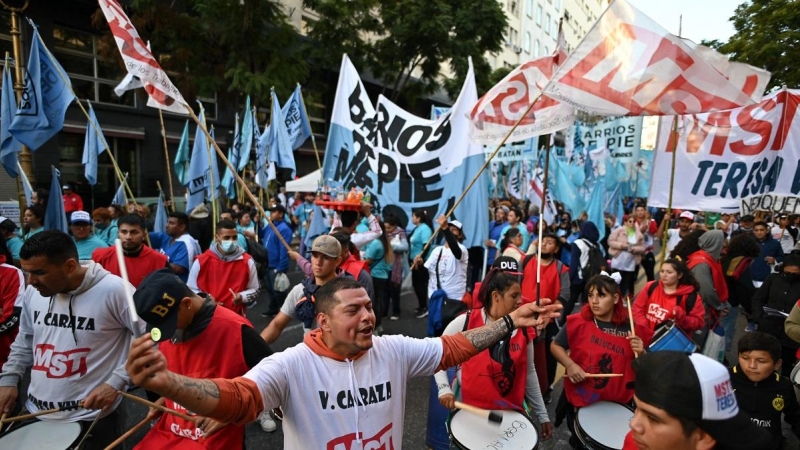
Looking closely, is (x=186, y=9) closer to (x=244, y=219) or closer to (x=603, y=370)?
(x=244, y=219)

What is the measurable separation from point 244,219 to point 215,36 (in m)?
10.1

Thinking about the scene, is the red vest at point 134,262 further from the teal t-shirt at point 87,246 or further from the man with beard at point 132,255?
the teal t-shirt at point 87,246

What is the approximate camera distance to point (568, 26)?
176 ft

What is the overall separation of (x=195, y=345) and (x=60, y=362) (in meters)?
1.04

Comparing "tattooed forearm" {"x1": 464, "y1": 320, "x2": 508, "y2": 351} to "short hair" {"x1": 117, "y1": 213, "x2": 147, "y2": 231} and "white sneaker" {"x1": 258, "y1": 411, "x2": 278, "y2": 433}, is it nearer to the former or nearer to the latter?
"white sneaker" {"x1": 258, "y1": 411, "x2": 278, "y2": 433}

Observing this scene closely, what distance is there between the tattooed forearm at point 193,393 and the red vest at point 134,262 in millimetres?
3271

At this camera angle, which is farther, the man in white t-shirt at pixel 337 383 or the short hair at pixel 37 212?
the short hair at pixel 37 212

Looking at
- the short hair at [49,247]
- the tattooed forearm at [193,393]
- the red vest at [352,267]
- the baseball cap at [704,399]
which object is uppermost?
the short hair at [49,247]

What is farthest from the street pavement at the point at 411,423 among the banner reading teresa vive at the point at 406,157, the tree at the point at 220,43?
the tree at the point at 220,43

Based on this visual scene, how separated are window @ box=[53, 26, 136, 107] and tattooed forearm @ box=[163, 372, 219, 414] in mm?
17160

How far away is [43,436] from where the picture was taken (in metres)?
2.59

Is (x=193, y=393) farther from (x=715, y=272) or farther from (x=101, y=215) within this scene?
(x=101, y=215)

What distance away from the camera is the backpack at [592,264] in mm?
7088

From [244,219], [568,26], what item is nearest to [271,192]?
[244,219]
